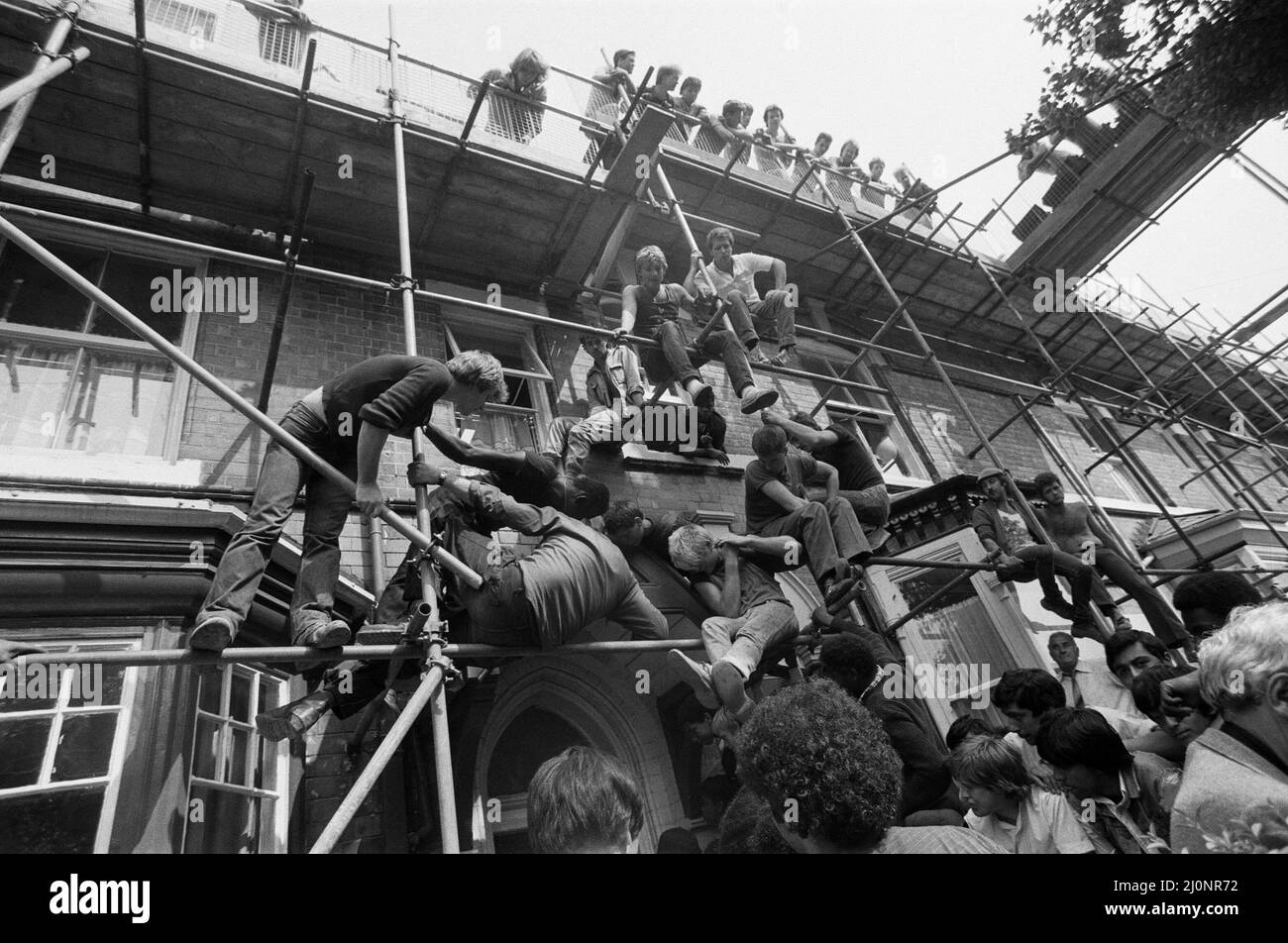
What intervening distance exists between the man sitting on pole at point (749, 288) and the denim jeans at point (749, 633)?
9.02 ft

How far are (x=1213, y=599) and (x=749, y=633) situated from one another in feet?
9.81

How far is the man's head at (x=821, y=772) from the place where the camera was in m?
1.98

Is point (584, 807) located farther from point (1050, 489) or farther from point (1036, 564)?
point (1050, 489)

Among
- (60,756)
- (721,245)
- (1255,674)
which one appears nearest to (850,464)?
(721,245)

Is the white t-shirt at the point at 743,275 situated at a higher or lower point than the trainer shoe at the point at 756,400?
higher

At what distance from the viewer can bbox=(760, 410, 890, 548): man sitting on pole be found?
5.87m

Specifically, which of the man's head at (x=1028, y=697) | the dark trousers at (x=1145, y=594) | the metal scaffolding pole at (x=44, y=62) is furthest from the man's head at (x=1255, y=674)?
the metal scaffolding pole at (x=44, y=62)

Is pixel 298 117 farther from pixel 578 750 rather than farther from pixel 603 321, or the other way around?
pixel 578 750

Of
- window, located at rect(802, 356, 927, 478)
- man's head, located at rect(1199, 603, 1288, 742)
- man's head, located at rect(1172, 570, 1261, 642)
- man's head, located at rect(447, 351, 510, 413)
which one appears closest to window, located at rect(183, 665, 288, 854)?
man's head, located at rect(447, 351, 510, 413)

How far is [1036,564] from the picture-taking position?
5180 mm

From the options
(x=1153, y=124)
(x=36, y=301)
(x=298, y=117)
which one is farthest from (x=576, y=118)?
(x=1153, y=124)

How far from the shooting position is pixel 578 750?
2125 mm

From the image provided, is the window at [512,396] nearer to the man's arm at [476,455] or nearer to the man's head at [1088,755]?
the man's arm at [476,455]
